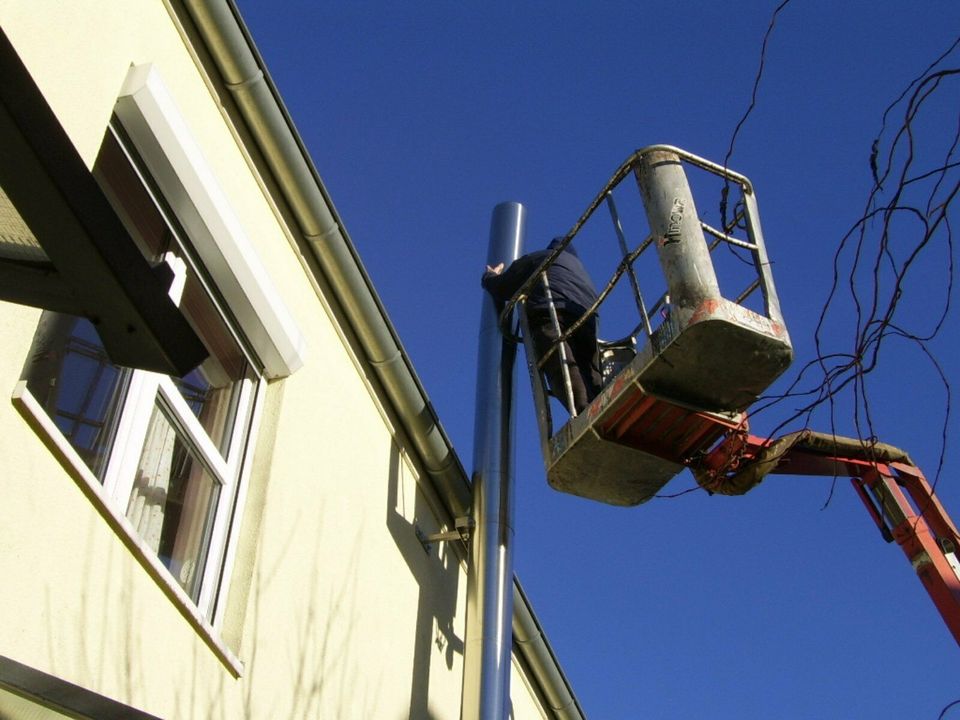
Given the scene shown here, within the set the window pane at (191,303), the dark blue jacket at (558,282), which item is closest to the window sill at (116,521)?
the window pane at (191,303)

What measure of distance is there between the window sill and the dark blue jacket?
3.18 meters

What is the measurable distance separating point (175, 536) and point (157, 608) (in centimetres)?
69

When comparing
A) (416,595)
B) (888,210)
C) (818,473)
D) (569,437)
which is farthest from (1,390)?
(818,473)

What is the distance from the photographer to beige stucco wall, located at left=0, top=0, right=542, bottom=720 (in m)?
3.74

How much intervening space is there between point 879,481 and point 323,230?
3.57 m

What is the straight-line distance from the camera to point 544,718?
9.66 metres

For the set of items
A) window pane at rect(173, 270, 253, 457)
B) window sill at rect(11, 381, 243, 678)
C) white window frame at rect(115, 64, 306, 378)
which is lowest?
window sill at rect(11, 381, 243, 678)

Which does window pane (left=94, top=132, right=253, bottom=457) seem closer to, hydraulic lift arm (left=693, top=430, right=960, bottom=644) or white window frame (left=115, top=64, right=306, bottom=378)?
white window frame (left=115, top=64, right=306, bottom=378)

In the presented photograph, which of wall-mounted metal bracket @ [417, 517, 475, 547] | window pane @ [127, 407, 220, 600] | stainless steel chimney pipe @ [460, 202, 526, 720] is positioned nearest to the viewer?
window pane @ [127, 407, 220, 600]

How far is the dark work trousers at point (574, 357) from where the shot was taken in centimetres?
670

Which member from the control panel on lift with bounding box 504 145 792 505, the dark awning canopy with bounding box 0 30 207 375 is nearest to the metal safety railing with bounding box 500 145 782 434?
the control panel on lift with bounding box 504 145 792 505

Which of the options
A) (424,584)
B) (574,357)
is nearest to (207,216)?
(574,357)

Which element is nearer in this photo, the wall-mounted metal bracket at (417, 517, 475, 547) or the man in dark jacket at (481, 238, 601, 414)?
the man in dark jacket at (481, 238, 601, 414)

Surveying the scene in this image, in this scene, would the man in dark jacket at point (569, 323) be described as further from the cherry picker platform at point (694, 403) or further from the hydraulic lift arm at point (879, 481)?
the hydraulic lift arm at point (879, 481)
